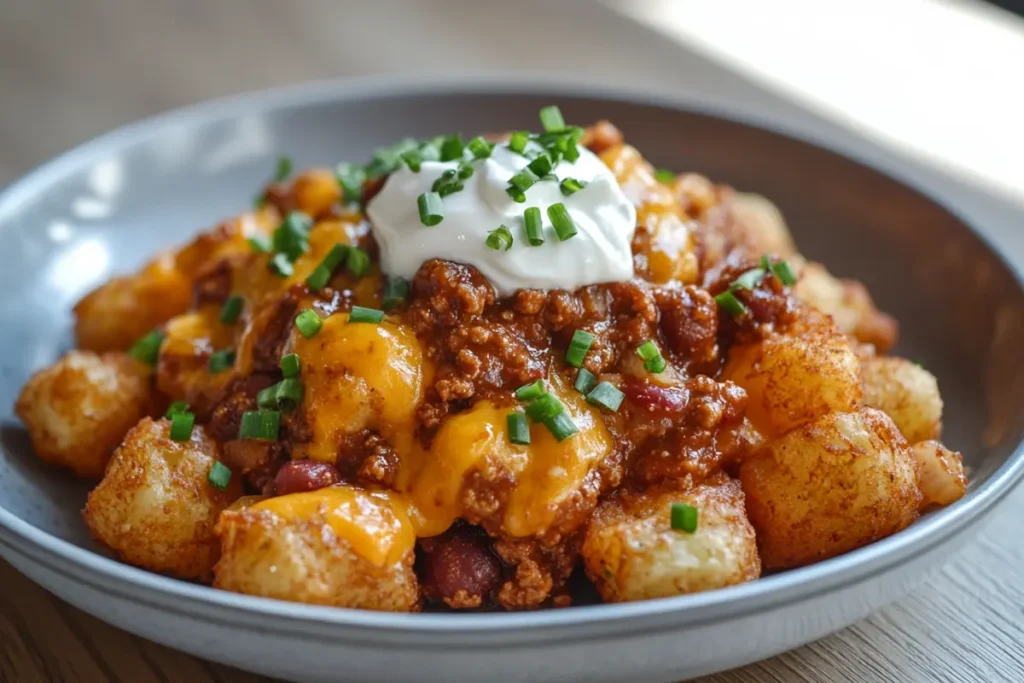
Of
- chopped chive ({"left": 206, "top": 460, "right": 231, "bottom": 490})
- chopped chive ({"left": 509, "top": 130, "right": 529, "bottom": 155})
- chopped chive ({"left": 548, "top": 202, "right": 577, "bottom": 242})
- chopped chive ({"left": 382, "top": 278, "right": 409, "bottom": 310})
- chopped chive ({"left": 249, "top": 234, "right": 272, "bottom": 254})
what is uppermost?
chopped chive ({"left": 509, "top": 130, "right": 529, "bottom": 155})

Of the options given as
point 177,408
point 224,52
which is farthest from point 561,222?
point 224,52

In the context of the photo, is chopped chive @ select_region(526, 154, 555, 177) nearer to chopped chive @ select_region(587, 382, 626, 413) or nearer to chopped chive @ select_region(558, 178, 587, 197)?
chopped chive @ select_region(558, 178, 587, 197)

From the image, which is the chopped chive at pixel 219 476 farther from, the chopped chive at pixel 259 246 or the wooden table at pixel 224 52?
the wooden table at pixel 224 52

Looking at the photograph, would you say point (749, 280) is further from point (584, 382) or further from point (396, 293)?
point (396, 293)

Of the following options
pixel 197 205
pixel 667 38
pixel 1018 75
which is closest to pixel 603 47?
pixel 667 38

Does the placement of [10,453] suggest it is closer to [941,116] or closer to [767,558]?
[767,558]

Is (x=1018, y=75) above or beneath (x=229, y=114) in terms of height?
above

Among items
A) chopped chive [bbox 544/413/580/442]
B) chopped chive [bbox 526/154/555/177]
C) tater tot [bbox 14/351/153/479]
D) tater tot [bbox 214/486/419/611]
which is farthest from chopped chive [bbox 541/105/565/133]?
tater tot [bbox 14/351/153/479]
